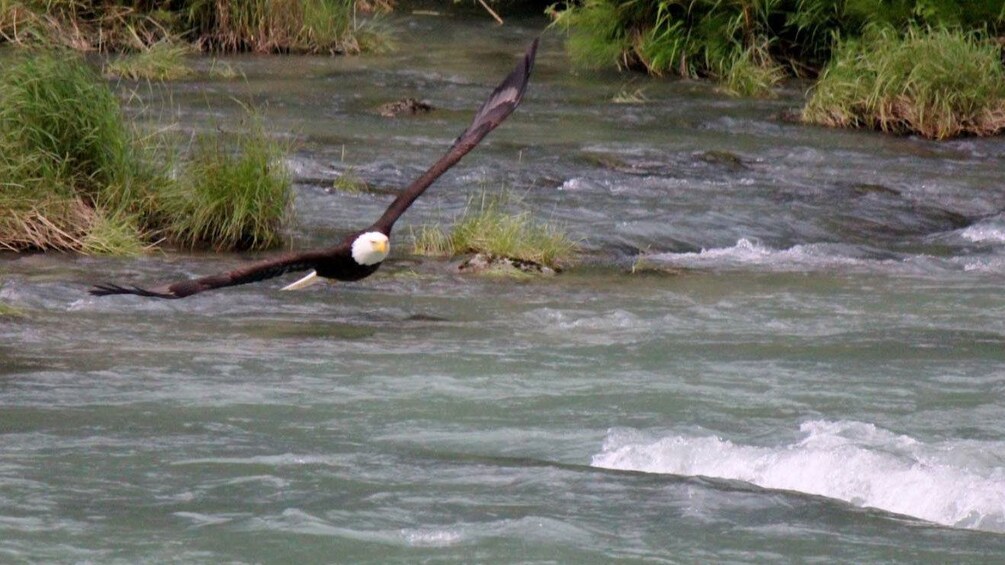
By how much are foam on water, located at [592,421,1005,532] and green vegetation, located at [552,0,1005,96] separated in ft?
33.3

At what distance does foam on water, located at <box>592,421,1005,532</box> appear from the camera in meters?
5.22

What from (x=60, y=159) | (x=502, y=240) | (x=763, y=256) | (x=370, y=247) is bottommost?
(x=763, y=256)

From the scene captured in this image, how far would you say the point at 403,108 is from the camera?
1459cm

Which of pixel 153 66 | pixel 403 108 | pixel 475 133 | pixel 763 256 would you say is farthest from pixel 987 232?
pixel 153 66

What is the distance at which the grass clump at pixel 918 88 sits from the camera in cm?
1369

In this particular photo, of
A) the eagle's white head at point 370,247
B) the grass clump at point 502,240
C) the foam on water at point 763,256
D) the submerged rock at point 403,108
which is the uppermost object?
the submerged rock at point 403,108

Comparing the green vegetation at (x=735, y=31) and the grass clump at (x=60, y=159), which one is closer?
the grass clump at (x=60, y=159)

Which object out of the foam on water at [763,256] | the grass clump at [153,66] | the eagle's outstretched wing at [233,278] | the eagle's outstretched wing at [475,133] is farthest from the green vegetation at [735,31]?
the eagle's outstretched wing at [233,278]

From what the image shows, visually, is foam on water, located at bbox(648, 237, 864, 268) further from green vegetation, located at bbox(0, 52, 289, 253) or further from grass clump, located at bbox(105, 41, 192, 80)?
grass clump, located at bbox(105, 41, 192, 80)

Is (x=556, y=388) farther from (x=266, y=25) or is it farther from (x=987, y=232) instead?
(x=266, y=25)

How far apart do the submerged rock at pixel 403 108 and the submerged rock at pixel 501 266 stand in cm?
542

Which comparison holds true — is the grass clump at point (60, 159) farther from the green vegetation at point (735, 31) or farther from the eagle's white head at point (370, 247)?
the green vegetation at point (735, 31)

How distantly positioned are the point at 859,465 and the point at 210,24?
13442 millimetres

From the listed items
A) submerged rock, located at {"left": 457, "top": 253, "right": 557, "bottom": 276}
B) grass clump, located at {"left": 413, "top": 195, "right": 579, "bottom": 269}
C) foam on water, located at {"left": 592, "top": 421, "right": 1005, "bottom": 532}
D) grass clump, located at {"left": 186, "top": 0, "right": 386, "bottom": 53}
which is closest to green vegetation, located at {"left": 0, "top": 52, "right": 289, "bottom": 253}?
grass clump, located at {"left": 413, "top": 195, "right": 579, "bottom": 269}
